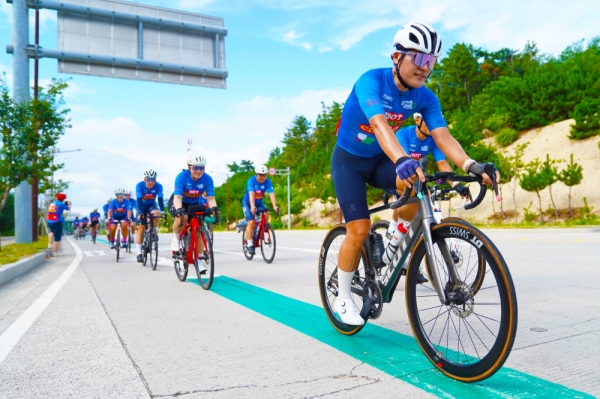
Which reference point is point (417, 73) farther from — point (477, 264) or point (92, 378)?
point (92, 378)

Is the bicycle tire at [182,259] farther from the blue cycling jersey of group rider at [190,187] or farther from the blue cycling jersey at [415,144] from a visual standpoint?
the blue cycling jersey at [415,144]

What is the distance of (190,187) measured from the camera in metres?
8.03

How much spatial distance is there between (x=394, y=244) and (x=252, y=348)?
50.9 inches

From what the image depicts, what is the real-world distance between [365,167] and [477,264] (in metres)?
1.28

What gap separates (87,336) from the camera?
13.9 ft

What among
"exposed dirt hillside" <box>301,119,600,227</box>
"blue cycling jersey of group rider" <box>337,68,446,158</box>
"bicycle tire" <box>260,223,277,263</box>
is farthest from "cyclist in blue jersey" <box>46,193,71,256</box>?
"exposed dirt hillside" <box>301,119,600,227</box>

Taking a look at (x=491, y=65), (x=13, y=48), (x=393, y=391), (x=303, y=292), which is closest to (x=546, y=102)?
(x=491, y=65)

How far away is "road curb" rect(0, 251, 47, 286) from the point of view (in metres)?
8.06

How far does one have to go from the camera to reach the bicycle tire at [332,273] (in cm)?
395

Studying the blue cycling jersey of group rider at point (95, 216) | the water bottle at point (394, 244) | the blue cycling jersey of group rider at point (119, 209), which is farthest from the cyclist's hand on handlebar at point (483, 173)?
the blue cycling jersey of group rider at point (95, 216)

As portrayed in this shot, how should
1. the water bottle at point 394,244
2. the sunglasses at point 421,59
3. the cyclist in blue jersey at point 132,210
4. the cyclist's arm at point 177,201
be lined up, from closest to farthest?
the sunglasses at point 421,59, the water bottle at point 394,244, the cyclist's arm at point 177,201, the cyclist in blue jersey at point 132,210

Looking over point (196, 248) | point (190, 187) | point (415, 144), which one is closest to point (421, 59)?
point (415, 144)

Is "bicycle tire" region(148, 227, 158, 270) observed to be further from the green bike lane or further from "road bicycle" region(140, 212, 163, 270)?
the green bike lane

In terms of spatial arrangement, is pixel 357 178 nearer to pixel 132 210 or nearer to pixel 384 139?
pixel 384 139
